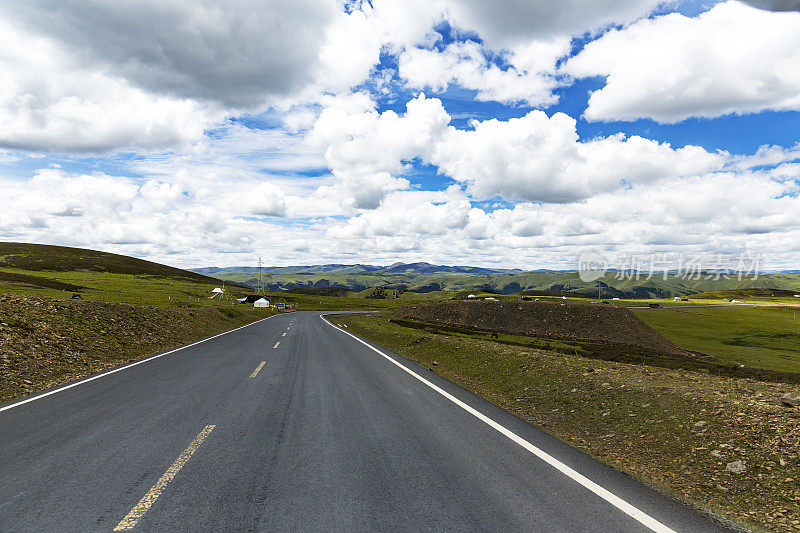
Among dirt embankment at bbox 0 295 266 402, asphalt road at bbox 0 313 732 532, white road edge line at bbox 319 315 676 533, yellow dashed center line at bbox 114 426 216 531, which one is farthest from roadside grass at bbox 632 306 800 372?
dirt embankment at bbox 0 295 266 402

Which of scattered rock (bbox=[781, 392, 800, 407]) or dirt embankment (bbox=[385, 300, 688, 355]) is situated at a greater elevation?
scattered rock (bbox=[781, 392, 800, 407])

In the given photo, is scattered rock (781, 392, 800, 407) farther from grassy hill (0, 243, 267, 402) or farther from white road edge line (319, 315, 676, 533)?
grassy hill (0, 243, 267, 402)

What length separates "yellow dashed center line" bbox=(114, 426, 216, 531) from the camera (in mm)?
3939

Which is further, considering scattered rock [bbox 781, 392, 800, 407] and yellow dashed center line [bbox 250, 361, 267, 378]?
yellow dashed center line [bbox 250, 361, 267, 378]

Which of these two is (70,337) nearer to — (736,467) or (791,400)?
(736,467)

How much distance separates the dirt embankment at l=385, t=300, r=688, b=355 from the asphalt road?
114 ft

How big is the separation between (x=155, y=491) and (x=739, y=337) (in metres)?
62.1

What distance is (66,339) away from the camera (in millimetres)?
15656

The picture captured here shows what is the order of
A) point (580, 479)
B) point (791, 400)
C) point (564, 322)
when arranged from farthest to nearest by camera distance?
point (564, 322)
point (791, 400)
point (580, 479)

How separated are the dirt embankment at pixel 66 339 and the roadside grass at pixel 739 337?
1642 inches

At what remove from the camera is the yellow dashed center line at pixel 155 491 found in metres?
3.94

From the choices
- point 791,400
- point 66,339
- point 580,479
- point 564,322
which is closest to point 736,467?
point 580,479

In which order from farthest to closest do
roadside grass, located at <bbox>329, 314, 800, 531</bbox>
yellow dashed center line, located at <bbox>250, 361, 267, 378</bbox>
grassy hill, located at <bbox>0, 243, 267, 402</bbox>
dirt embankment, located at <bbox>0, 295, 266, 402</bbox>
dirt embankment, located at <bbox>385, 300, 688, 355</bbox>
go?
dirt embankment, located at <bbox>385, 300, 688, 355</bbox>, yellow dashed center line, located at <bbox>250, 361, 267, 378</bbox>, grassy hill, located at <bbox>0, 243, 267, 402</bbox>, dirt embankment, located at <bbox>0, 295, 266, 402</bbox>, roadside grass, located at <bbox>329, 314, 800, 531</bbox>

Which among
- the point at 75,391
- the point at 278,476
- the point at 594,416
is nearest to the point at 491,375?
the point at 594,416
